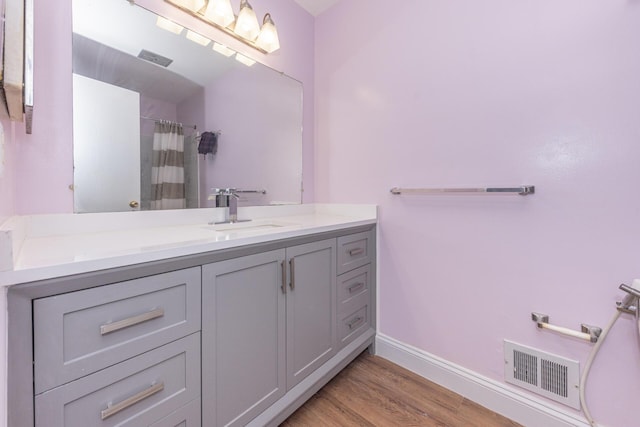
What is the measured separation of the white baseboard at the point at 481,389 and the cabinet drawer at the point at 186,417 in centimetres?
115

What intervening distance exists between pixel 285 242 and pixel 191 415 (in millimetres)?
629

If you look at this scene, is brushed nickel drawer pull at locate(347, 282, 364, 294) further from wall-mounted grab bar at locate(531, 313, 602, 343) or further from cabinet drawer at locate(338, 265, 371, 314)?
wall-mounted grab bar at locate(531, 313, 602, 343)

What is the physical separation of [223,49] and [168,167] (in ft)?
2.41

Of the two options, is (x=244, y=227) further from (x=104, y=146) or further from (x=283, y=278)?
(x=104, y=146)

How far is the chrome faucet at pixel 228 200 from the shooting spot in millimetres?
1498

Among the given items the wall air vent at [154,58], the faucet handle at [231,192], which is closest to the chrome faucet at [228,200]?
the faucet handle at [231,192]

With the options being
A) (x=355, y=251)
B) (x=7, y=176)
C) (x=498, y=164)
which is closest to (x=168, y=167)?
(x=7, y=176)

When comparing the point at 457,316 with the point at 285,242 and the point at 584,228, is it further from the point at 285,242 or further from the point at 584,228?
the point at 285,242

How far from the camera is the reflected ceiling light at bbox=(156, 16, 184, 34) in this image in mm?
1271

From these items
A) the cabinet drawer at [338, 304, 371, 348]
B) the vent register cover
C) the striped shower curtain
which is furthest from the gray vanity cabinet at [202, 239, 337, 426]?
the vent register cover

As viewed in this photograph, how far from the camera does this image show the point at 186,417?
2.72ft

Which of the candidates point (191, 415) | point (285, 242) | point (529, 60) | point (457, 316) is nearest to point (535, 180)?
point (529, 60)

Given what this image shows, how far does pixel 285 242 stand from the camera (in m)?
1.14

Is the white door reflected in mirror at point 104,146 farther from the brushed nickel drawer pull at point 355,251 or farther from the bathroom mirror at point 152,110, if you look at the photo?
the brushed nickel drawer pull at point 355,251
